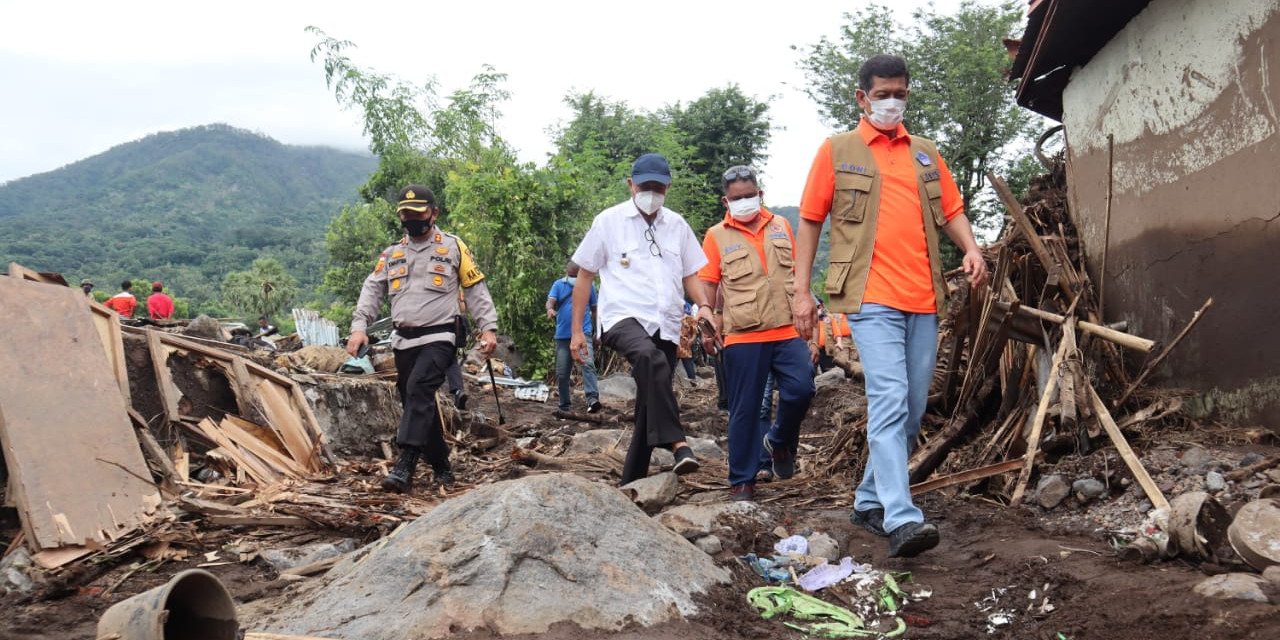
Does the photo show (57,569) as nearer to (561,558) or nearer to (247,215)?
(561,558)

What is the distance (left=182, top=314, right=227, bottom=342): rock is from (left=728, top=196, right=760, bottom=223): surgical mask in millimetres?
7147

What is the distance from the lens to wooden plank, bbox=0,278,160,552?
450cm

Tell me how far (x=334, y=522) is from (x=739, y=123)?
1305 inches

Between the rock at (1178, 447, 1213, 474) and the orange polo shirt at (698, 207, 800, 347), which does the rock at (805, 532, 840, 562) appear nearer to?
the orange polo shirt at (698, 207, 800, 347)

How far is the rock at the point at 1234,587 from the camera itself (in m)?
2.83

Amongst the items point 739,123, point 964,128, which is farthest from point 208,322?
point 739,123

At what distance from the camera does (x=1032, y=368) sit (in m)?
5.72

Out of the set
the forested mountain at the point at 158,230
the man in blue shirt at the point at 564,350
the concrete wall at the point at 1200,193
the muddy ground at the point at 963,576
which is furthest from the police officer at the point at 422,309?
the forested mountain at the point at 158,230

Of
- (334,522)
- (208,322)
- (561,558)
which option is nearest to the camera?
(561,558)

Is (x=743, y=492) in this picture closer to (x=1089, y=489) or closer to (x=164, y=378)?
(x=1089, y=489)

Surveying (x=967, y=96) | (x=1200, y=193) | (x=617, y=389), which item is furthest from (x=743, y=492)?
(x=967, y=96)

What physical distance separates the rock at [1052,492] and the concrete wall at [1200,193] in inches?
44.6

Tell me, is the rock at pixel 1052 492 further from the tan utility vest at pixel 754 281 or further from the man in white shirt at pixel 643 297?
the man in white shirt at pixel 643 297

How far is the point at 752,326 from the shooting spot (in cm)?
564
